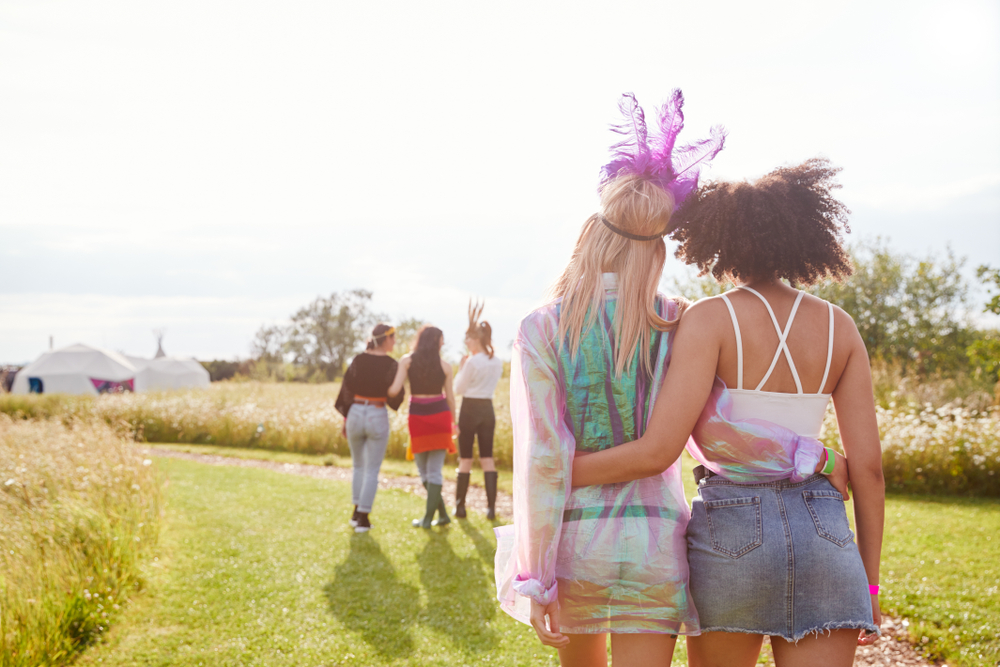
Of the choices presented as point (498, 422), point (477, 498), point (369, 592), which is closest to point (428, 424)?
point (369, 592)

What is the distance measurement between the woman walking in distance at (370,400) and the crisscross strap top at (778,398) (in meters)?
4.66

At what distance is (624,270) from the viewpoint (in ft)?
5.97

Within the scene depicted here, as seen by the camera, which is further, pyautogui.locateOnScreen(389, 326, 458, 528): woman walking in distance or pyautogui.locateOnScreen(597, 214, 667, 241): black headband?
pyautogui.locateOnScreen(389, 326, 458, 528): woman walking in distance

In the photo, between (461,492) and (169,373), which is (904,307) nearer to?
(461,492)

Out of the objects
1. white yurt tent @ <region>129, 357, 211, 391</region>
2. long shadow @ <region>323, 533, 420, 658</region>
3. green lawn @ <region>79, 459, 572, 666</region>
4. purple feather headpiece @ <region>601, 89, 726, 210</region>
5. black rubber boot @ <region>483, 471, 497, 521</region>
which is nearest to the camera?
purple feather headpiece @ <region>601, 89, 726, 210</region>

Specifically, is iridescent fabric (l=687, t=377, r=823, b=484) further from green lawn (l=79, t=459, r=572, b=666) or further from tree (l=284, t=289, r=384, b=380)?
tree (l=284, t=289, r=384, b=380)

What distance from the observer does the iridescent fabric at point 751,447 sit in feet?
5.52

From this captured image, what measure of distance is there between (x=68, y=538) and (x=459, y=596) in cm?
291

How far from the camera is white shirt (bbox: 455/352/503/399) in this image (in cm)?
652

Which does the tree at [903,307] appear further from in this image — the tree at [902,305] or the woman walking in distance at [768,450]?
the woman walking in distance at [768,450]

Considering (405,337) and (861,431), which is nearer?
(861,431)

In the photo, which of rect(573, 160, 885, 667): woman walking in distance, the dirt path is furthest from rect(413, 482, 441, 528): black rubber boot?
rect(573, 160, 885, 667): woman walking in distance

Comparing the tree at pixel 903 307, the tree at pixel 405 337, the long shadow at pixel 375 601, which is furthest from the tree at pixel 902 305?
the long shadow at pixel 375 601

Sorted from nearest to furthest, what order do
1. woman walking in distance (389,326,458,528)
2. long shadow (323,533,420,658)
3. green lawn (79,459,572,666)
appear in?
green lawn (79,459,572,666)
long shadow (323,533,420,658)
woman walking in distance (389,326,458,528)
